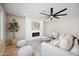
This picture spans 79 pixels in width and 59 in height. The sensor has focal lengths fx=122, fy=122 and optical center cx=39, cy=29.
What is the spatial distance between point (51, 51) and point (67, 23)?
59cm

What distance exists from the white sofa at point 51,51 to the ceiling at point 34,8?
0.56 meters

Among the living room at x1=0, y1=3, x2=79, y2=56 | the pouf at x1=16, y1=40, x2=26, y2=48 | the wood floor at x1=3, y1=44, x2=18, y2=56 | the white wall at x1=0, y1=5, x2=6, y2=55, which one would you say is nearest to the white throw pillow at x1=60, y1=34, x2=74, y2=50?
the living room at x1=0, y1=3, x2=79, y2=56

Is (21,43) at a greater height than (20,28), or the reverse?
(20,28)

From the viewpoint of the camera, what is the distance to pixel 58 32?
7.45 ft

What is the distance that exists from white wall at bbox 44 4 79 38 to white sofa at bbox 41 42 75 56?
0.73 ft

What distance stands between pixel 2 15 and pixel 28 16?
465mm

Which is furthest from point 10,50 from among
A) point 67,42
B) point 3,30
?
point 67,42

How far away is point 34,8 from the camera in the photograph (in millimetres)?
2246

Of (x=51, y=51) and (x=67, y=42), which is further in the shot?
(x=51, y=51)

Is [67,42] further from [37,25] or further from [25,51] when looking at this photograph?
[25,51]

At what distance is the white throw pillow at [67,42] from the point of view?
2137 mm

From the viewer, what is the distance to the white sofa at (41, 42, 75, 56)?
2.17 meters

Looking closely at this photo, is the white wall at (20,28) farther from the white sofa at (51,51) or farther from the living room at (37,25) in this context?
the white sofa at (51,51)

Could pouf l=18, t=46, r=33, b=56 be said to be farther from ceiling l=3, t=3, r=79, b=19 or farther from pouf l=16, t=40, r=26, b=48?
ceiling l=3, t=3, r=79, b=19
